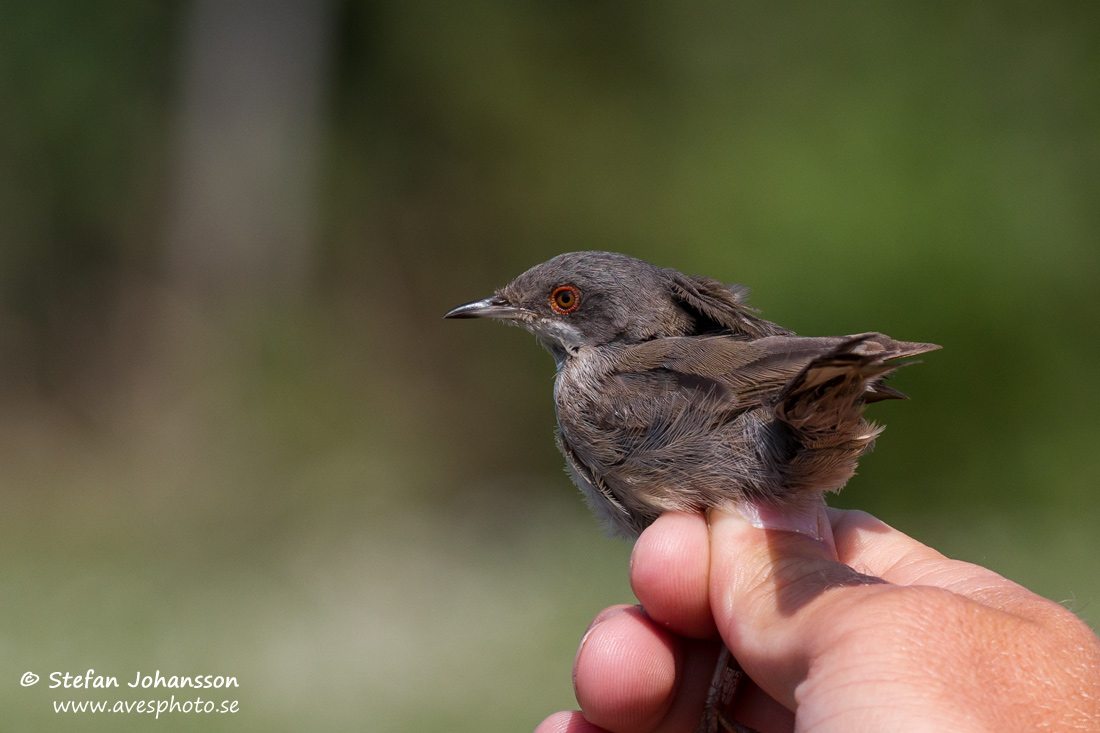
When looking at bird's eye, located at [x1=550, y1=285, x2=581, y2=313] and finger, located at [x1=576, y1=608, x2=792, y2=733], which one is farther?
bird's eye, located at [x1=550, y1=285, x2=581, y2=313]

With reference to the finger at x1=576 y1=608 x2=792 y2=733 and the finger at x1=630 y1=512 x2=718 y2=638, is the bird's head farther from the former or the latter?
the finger at x1=576 y1=608 x2=792 y2=733

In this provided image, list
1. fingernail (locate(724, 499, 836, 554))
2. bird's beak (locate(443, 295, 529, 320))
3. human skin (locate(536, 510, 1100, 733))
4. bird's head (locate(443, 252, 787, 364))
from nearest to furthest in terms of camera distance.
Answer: human skin (locate(536, 510, 1100, 733)) < fingernail (locate(724, 499, 836, 554)) < bird's head (locate(443, 252, 787, 364)) < bird's beak (locate(443, 295, 529, 320))

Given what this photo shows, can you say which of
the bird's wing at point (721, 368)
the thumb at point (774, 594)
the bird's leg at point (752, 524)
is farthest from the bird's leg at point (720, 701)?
the bird's wing at point (721, 368)

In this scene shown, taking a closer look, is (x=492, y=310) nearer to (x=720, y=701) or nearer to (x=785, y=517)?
(x=785, y=517)

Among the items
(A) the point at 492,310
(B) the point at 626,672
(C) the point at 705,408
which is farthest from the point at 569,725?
(A) the point at 492,310

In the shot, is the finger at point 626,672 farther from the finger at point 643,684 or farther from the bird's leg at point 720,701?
the bird's leg at point 720,701

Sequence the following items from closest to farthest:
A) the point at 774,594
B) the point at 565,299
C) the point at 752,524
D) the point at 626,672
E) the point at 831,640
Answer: the point at 831,640
the point at 774,594
the point at 752,524
the point at 626,672
the point at 565,299

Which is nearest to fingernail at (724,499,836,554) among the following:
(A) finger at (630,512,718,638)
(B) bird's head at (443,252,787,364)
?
(A) finger at (630,512,718,638)
